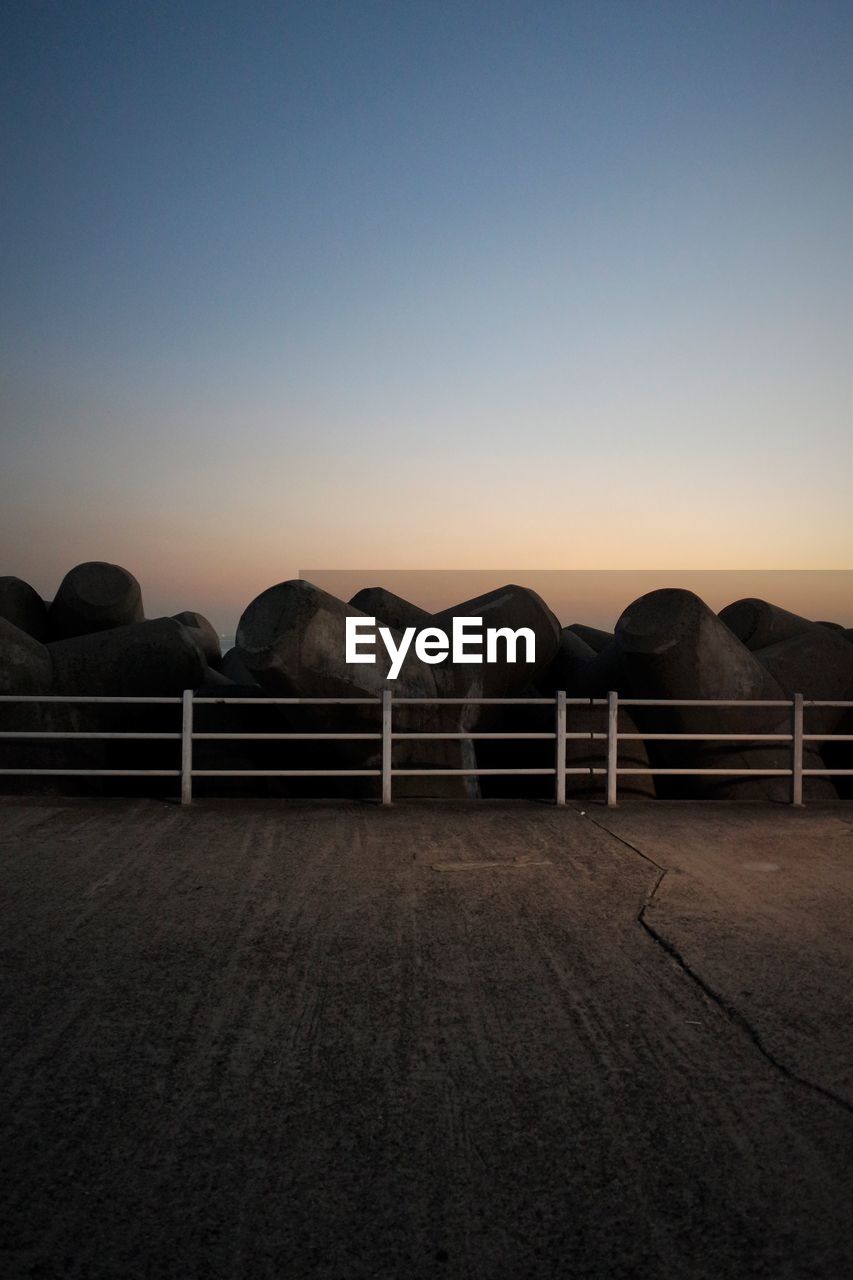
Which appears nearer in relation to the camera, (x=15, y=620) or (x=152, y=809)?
(x=152, y=809)

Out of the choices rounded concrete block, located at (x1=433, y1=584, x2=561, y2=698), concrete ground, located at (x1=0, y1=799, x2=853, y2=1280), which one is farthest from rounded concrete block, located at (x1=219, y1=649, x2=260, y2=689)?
concrete ground, located at (x1=0, y1=799, x2=853, y2=1280)

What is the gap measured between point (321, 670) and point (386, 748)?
1.21 m

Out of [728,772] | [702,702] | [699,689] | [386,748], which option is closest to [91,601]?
[386,748]

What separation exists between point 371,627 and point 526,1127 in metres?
7.88

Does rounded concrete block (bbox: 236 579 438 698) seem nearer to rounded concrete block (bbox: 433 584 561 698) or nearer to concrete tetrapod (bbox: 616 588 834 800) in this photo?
rounded concrete block (bbox: 433 584 561 698)

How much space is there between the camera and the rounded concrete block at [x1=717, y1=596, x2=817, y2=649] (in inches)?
589

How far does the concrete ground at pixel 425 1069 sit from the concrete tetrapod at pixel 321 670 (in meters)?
3.19

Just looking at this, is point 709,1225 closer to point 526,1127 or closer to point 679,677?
point 526,1127

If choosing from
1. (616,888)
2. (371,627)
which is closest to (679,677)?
(371,627)

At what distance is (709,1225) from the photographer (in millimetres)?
2855

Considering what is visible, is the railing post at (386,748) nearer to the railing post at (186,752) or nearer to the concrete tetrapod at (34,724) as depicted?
the railing post at (186,752)

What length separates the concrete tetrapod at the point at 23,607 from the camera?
15250 millimetres
